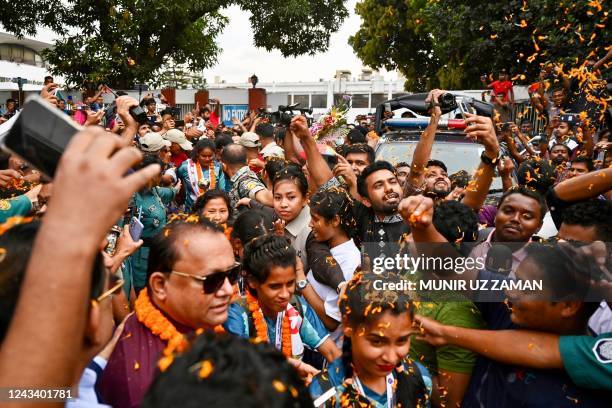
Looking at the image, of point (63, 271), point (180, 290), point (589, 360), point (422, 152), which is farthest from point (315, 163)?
point (63, 271)

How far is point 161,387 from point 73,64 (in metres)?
19.2

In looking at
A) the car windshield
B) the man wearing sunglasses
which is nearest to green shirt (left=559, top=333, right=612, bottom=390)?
the man wearing sunglasses

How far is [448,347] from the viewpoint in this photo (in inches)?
105

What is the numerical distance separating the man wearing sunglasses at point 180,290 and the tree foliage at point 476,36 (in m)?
6.12

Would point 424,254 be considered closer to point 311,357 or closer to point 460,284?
point 460,284

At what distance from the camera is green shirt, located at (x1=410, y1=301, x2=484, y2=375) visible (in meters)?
2.62

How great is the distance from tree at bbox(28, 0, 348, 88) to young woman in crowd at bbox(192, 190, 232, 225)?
1392cm

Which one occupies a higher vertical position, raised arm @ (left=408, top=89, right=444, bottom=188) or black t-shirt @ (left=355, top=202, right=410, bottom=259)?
raised arm @ (left=408, top=89, right=444, bottom=188)

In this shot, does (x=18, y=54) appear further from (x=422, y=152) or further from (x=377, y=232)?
(x=377, y=232)

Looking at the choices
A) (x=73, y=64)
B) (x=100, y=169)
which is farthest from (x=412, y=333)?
(x=73, y=64)

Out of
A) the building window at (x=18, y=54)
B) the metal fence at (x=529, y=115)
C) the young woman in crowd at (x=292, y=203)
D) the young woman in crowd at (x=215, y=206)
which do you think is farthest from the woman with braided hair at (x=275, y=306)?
the building window at (x=18, y=54)

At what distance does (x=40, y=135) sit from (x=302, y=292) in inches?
101

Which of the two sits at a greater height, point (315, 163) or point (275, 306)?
point (315, 163)

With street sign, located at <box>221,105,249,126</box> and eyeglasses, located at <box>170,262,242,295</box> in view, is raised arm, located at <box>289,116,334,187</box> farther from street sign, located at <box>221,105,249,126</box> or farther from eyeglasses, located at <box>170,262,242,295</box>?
street sign, located at <box>221,105,249,126</box>
